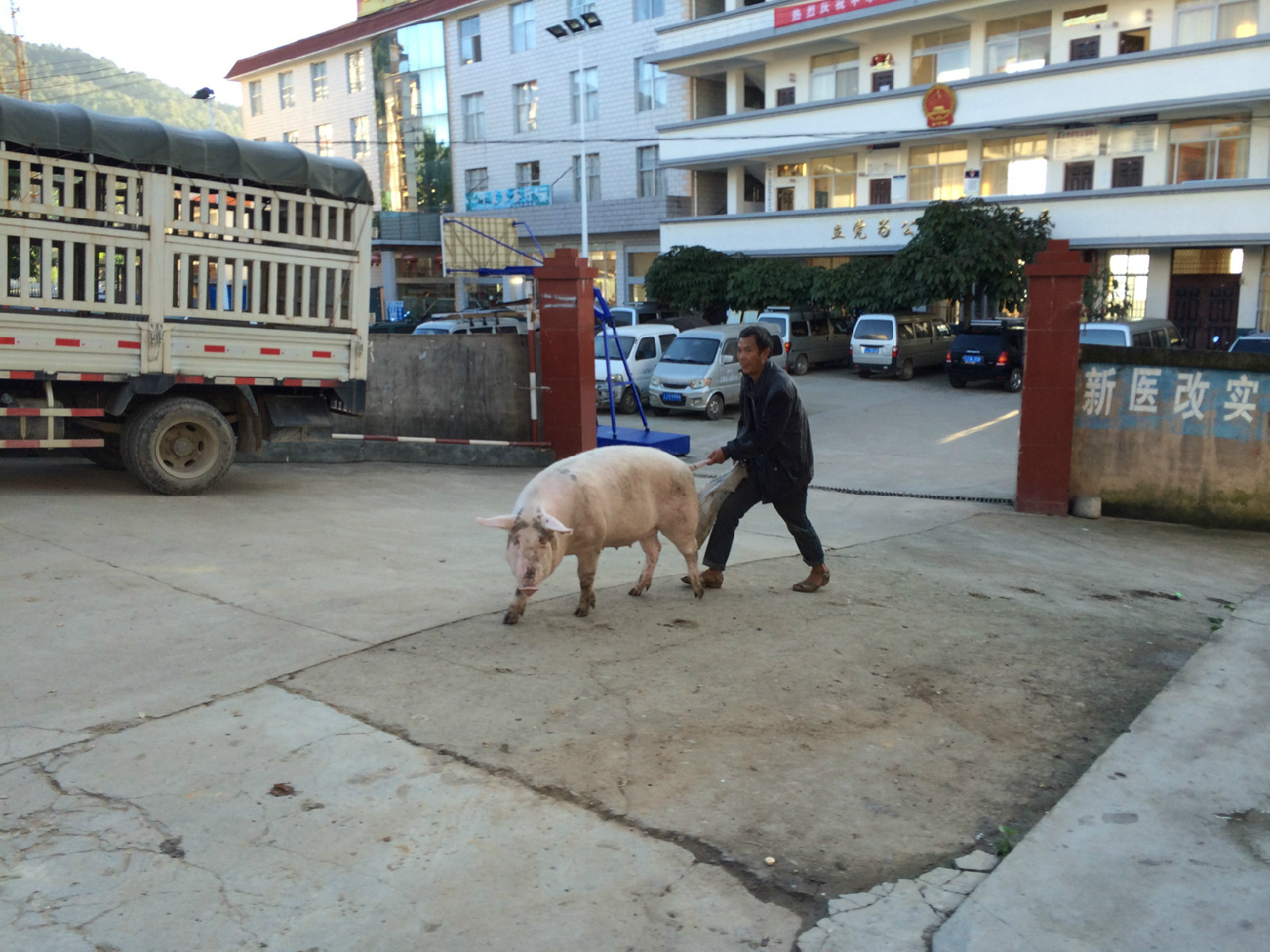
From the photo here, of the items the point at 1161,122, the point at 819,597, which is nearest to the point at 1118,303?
the point at 1161,122

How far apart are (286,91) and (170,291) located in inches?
1949

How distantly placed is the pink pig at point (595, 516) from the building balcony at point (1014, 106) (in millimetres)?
24646

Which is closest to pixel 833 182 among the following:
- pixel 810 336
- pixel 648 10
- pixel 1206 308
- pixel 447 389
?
pixel 810 336

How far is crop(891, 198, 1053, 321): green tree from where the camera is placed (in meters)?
27.5

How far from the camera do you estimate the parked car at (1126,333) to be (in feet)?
66.0

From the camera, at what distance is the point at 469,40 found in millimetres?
44906

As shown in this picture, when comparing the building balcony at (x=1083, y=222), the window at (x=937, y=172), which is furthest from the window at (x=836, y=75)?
the building balcony at (x=1083, y=222)

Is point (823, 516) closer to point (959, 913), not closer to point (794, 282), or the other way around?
point (959, 913)

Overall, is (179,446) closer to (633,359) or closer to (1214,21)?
(633,359)

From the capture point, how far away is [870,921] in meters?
3.41

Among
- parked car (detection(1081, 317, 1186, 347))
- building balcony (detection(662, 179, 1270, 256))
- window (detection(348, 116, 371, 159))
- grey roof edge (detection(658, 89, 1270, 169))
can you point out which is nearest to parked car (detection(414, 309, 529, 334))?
parked car (detection(1081, 317, 1186, 347))

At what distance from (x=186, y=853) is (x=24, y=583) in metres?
3.79

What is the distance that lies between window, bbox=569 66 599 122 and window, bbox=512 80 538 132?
6.80 feet

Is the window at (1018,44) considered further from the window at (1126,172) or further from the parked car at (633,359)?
the parked car at (633,359)
